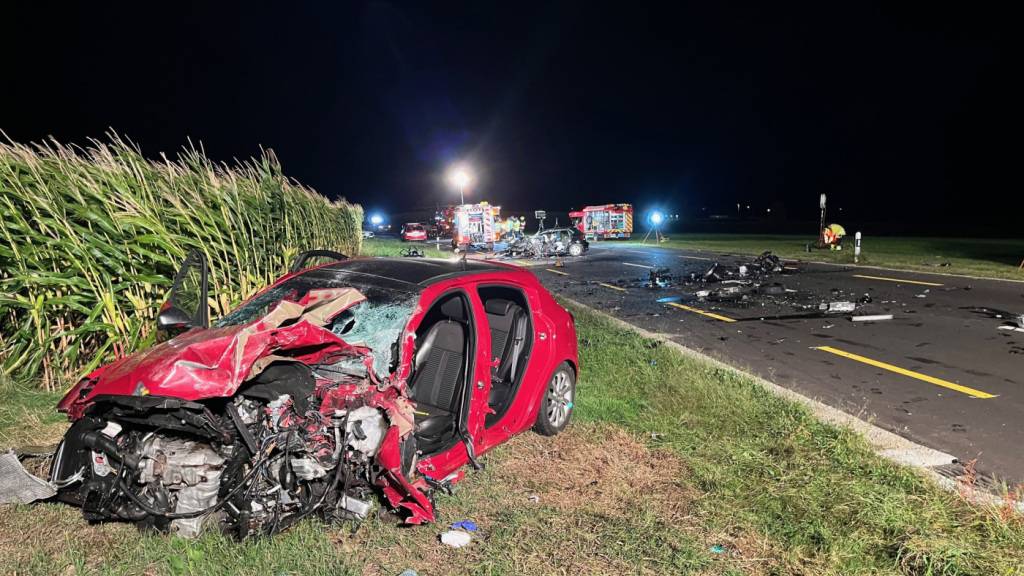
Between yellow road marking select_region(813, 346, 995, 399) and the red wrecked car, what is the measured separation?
5.24 metres

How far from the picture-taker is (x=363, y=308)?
3846 mm

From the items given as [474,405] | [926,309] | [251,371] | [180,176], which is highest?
[180,176]

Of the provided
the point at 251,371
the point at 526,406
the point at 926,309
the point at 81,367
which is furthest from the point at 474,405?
the point at 926,309

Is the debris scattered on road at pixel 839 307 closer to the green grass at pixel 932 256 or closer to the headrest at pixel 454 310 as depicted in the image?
the green grass at pixel 932 256

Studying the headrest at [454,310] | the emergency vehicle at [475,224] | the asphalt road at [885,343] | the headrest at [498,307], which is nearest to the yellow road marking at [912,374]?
the asphalt road at [885,343]

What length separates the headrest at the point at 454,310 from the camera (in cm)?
441

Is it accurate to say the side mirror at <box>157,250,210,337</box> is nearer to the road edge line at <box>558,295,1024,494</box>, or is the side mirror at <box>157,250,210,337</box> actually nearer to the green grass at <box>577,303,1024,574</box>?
the green grass at <box>577,303,1024,574</box>

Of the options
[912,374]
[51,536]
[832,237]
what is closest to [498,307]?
[51,536]

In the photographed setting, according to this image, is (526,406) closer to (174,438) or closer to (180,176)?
(174,438)

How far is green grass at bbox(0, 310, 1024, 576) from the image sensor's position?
2.97 metres

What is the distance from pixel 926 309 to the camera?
33.7 feet

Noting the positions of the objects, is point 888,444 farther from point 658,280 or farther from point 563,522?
point 658,280

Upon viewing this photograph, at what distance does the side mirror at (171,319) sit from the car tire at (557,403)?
2605mm

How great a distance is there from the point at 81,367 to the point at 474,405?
450 centimetres
